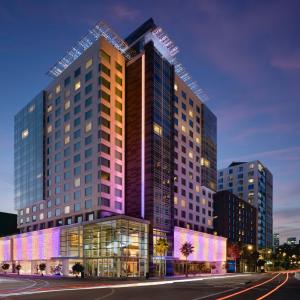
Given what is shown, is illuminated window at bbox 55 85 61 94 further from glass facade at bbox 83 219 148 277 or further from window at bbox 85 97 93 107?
glass facade at bbox 83 219 148 277

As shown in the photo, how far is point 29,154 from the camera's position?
423 feet

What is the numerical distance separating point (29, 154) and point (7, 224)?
182 feet

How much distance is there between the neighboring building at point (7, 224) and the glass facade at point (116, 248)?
8666cm

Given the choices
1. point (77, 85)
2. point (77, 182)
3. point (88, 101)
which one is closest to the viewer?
point (77, 182)

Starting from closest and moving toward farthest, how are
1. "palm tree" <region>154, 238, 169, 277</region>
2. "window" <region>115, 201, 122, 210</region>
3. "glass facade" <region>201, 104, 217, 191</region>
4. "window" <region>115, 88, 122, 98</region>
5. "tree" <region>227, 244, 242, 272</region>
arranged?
"palm tree" <region>154, 238, 169, 277</region> < "window" <region>115, 201, 122, 210</region> < "window" <region>115, 88, 122, 98</region> < "glass facade" <region>201, 104, 217, 191</region> < "tree" <region>227, 244, 242, 272</region>

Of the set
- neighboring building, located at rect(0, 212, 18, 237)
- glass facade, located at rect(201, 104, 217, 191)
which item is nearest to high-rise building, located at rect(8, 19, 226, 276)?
glass facade, located at rect(201, 104, 217, 191)

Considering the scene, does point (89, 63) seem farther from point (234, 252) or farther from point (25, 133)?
point (234, 252)

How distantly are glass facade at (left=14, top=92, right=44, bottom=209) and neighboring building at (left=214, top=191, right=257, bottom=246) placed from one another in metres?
65.4

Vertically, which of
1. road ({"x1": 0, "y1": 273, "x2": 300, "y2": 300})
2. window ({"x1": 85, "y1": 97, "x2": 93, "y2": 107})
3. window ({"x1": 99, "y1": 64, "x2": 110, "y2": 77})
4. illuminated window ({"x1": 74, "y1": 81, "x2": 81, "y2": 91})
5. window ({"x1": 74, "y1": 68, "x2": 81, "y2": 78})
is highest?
window ({"x1": 74, "y1": 68, "x2": 81, "y2": 78})

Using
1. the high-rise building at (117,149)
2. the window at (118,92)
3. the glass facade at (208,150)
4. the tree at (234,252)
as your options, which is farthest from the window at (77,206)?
the tree at (234,252)

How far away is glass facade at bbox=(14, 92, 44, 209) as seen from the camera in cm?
12188

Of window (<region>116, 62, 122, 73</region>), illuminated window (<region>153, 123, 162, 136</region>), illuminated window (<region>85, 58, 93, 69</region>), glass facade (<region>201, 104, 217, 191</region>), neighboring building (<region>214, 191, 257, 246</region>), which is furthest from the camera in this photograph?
neighboring building (<region>214, 191, 257, 246</region>)

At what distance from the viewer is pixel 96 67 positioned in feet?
336

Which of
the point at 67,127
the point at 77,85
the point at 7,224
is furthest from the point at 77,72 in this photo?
the point at 7,224
